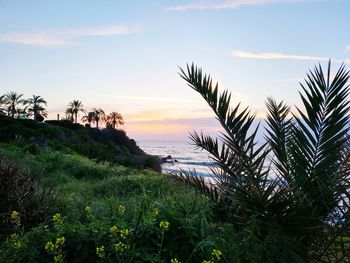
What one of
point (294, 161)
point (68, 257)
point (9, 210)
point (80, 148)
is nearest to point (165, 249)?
point (68, 257)

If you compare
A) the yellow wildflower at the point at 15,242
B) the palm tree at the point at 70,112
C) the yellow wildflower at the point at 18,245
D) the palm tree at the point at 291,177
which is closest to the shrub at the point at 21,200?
the yellow wildflower at the point at 15,242

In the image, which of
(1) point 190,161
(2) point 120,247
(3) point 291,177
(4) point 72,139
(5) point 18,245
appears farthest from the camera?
(1) point 190,161

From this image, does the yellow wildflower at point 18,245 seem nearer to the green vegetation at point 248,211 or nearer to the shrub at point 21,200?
the green vegetation at point 248,211

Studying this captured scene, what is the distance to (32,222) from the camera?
17.3 ft

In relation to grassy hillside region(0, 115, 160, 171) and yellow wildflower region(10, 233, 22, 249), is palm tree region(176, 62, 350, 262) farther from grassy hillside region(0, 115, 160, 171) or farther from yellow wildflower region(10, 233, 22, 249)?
grassy hillside region(0, 115, 160, 171)

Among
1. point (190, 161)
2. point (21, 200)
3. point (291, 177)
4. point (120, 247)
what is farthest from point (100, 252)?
point (190, 161)

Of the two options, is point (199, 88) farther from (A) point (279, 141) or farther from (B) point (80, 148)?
(B) point (80, 148)

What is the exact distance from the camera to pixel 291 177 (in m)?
3.88

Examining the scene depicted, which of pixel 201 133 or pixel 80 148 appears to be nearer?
pixel 201 133

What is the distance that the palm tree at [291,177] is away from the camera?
321cm

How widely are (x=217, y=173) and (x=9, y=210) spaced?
10.3 feet

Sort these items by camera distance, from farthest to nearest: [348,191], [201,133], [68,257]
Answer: [201,133] < [348,191] < [68,257]

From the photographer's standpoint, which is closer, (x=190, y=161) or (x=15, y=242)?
(x=15, y=242)

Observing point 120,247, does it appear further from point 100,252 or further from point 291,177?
point 291,177
